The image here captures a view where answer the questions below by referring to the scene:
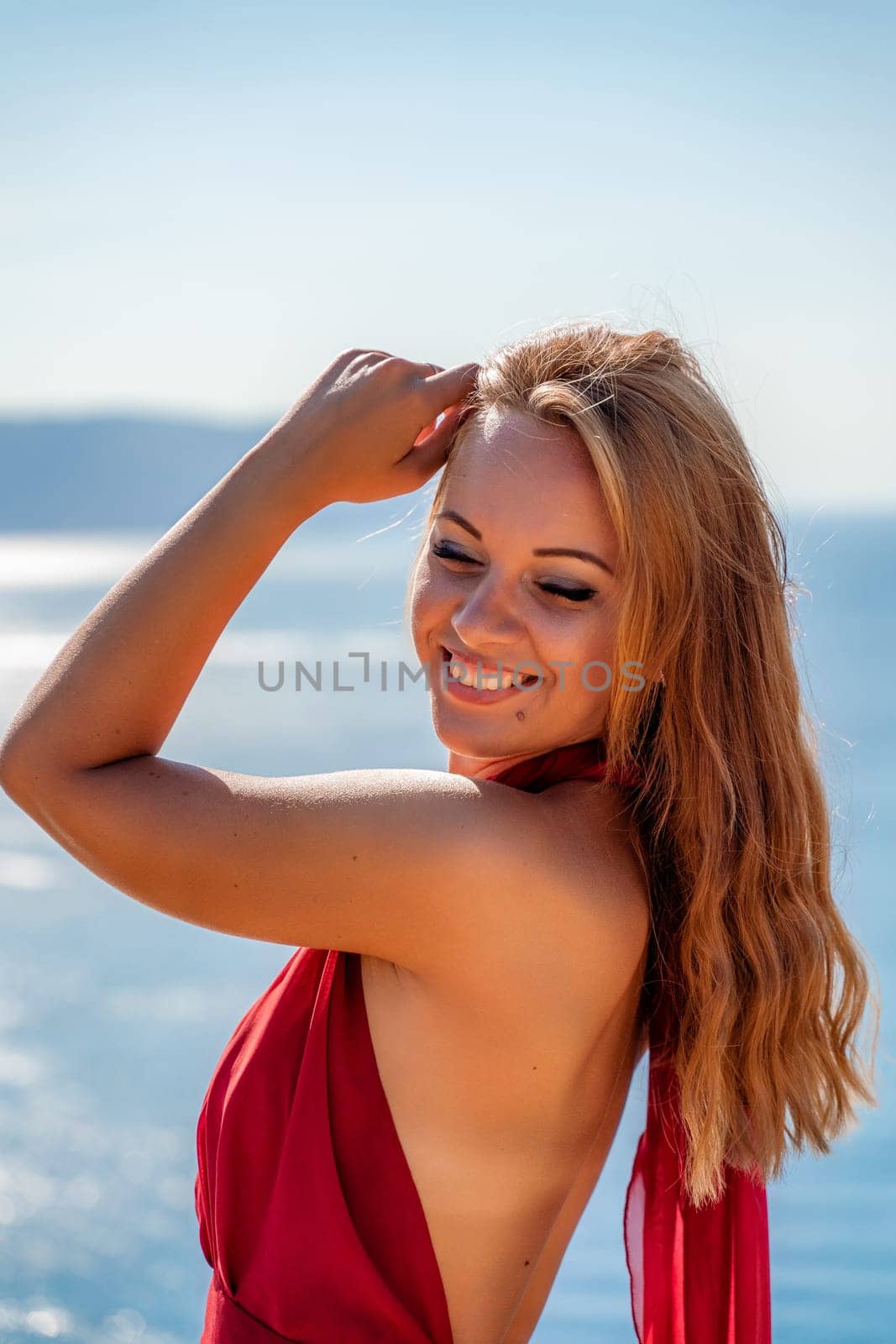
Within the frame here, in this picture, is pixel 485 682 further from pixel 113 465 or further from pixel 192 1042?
pixel 113 465

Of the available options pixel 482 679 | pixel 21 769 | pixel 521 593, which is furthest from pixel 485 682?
pixel 21 769

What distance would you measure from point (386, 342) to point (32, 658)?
9.79 ft

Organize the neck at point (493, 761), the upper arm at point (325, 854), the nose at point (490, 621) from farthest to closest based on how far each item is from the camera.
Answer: the neck at point (493, 761) < the nose at point (490, 621) < the upper arm at point (325, 854)

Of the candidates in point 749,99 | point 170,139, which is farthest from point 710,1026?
point 170,139

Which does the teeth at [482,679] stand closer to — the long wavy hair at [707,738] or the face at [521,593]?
the face at [521,593]

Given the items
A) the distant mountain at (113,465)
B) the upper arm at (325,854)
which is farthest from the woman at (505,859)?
the distant mountain at (113,465)

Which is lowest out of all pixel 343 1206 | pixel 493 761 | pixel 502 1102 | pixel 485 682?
pixel 343 1206

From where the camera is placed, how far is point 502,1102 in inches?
57.1

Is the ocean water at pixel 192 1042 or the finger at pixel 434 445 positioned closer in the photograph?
the finger at pixel 434 445

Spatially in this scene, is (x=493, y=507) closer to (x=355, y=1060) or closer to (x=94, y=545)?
(x=355, y=1060)

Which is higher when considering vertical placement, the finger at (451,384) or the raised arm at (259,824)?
the finger at (451,384)

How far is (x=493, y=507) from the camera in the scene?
154 centimetres

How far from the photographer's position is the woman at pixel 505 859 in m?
1.31

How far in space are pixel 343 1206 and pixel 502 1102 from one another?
0.68 feet
